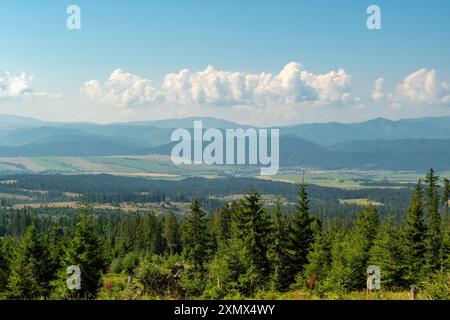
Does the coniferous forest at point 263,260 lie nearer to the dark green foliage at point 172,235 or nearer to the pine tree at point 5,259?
the pine tree at point 5,259

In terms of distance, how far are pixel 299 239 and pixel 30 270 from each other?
93.1ft

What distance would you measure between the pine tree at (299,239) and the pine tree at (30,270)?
26170 mm

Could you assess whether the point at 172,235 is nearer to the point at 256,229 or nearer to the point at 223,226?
the point at 223,226

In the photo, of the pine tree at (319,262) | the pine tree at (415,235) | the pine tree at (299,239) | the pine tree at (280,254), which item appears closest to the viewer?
the pine tree at (319,262)

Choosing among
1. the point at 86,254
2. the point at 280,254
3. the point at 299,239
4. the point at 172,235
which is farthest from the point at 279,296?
the point at 172,235

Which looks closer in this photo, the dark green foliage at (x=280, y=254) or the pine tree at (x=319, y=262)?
the pine tree at (x=319, y=262)

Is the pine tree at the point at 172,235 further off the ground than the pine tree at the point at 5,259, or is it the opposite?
the pine tree at the point at 5,259

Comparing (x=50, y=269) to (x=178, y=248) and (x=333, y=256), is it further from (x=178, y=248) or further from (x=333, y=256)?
(x=178, y=248)

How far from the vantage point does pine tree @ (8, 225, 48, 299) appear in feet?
142

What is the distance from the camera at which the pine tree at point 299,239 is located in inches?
2030

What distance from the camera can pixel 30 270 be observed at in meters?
45.3

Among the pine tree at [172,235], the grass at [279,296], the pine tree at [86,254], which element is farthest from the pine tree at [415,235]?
the pine tree at [172,235]
